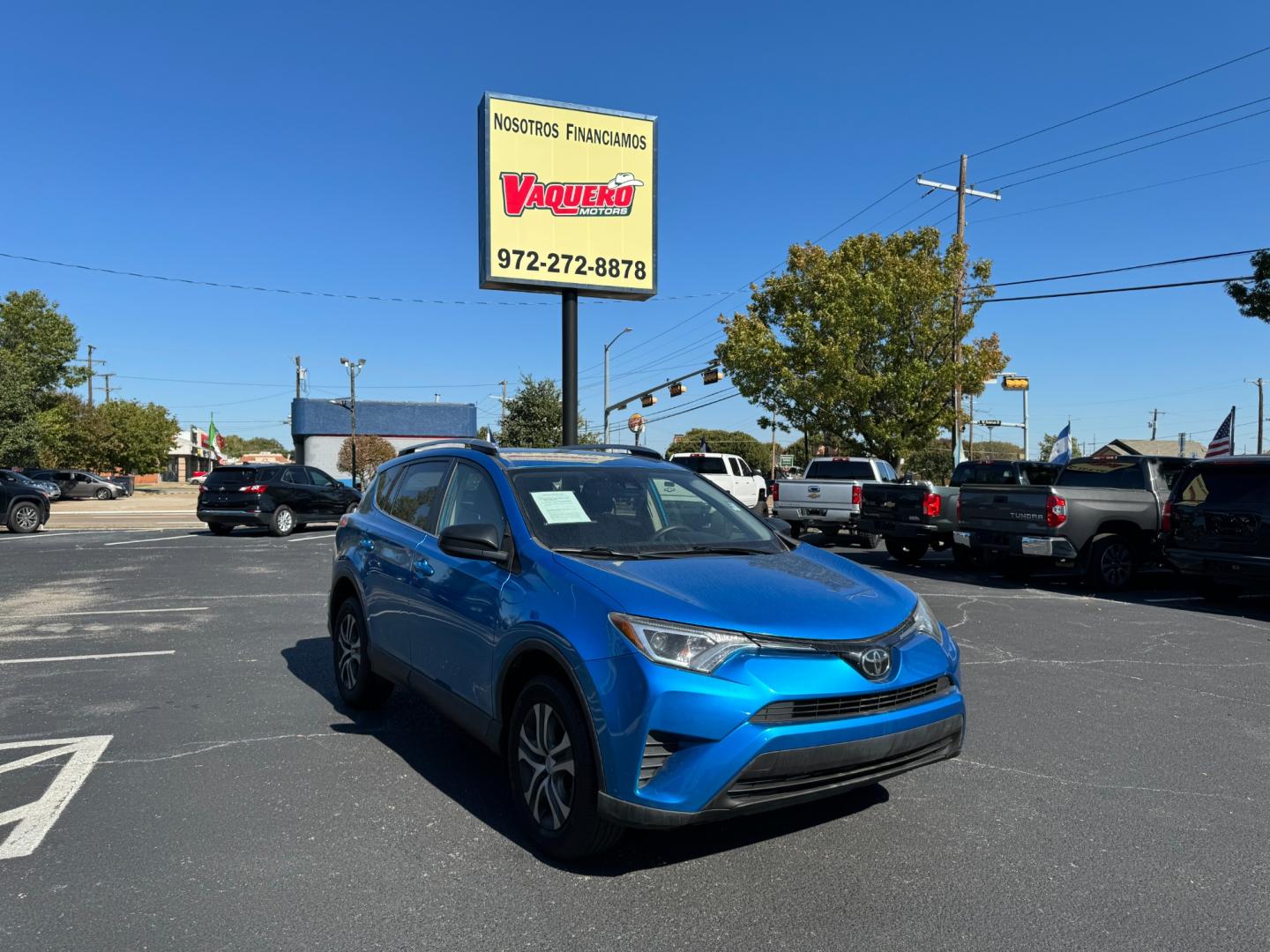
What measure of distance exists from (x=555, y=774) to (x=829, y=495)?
49.0 ft

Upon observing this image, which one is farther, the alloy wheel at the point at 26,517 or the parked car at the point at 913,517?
the alloy wheel at the point at 26,517

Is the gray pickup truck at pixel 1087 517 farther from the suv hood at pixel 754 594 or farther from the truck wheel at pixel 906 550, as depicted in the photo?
the suv hood at pixel 754 594

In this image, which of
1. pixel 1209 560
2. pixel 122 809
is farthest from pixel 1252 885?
pixel 1209 560

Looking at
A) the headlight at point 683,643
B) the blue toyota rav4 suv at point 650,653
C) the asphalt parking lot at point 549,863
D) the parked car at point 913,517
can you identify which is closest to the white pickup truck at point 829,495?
the parked car at point 913,517

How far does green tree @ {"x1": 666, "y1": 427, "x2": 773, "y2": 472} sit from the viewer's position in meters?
113

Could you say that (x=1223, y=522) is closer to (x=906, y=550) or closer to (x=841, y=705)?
(x=906, y=550)

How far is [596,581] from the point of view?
141 inches

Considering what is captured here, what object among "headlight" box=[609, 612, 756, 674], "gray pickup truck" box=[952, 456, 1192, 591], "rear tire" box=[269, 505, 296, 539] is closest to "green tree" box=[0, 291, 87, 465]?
"rear tire" box=[269, 505, 296, 539]

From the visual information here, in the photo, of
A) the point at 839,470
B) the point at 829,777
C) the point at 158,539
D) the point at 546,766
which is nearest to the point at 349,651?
the point at 546,766

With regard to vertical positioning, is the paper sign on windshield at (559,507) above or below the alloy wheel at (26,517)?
above

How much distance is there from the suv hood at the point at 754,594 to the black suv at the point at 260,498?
1725 cm

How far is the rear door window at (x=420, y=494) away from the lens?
518 cm

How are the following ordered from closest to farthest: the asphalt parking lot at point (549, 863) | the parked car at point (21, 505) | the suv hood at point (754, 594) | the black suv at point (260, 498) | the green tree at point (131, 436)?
→ the asphalt parking lot at point (549, 863) < the suv hood at point (754, 594) < the black suv at point (260, 498) < the parked car at point (21, 505) < the green tree at point (131, 436)

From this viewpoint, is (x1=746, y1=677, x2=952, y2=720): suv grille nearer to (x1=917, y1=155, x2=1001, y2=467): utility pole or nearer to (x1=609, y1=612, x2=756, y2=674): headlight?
(x1=609, y1=612, x2=756, y2=674): headlight
